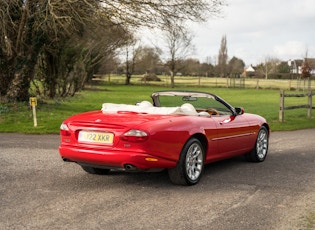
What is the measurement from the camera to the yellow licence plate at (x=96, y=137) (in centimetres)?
550

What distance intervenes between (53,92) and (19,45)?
7.13m

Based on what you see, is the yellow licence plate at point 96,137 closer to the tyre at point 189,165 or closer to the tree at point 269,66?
the tyre at point 189,165

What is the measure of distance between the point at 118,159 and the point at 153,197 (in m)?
0.66

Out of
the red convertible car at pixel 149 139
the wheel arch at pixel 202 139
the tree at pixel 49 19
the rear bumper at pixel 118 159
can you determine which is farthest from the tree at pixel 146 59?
the rear bumper at pixel 118 159

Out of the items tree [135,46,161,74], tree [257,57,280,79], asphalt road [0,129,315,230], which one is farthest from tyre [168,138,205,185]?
tree [257,57,280,79]

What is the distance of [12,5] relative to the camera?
49.3 ft

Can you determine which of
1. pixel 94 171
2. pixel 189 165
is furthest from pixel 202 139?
pixel 94 171

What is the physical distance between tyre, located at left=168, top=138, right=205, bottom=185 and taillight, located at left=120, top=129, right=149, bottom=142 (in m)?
0.72

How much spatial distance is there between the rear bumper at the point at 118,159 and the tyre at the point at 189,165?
16 cm

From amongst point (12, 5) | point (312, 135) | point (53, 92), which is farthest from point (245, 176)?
point (53, 92)

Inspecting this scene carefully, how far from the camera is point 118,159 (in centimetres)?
536

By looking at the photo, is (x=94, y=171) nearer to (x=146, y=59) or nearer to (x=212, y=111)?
(x=212, y=111)

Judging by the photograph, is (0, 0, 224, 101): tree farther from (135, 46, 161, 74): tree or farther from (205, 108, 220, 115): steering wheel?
(135, 46, 161, 74): tree

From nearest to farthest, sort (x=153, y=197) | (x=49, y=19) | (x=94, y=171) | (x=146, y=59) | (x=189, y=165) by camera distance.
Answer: (x=153, y=197)
(x=189, y=165)
(x=94, y=171)
(x=49, y=19)
(x=146, y=59)
